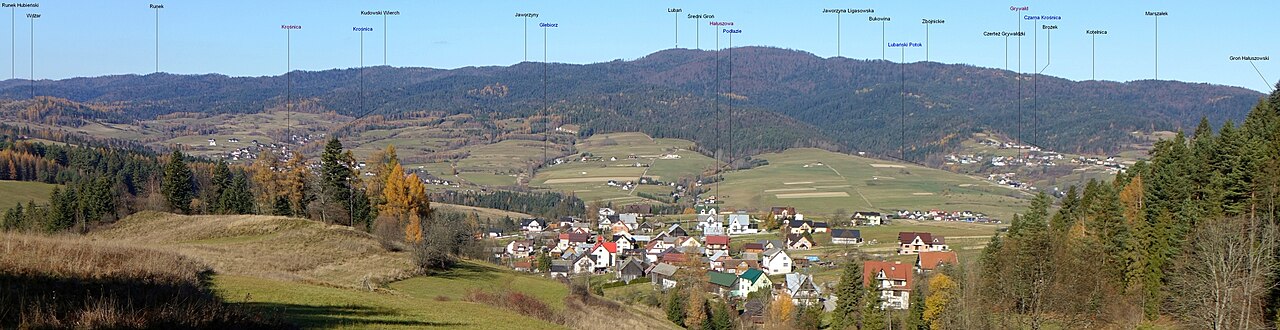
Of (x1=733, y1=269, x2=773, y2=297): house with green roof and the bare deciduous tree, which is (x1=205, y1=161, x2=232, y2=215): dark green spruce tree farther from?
the bare deciduous tree

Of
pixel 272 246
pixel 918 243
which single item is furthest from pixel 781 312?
pixel 918 243

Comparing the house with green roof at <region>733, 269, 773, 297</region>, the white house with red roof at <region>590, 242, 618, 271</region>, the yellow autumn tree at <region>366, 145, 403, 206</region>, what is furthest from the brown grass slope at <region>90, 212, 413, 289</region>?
the white house with red roof at <region>590, 242, 618, 271</region>

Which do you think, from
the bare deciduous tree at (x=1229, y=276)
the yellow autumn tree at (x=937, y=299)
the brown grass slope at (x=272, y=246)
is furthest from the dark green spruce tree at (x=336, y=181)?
the bare deciduous tree at (x=1229, y=276)

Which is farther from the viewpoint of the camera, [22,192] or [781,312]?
[22,192]

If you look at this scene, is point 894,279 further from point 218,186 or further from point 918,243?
point 218,186

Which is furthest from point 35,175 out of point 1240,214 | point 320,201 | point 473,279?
point 1240,214

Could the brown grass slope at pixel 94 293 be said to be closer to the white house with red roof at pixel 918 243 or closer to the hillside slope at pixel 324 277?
the hillside slope at pixel 324 277
